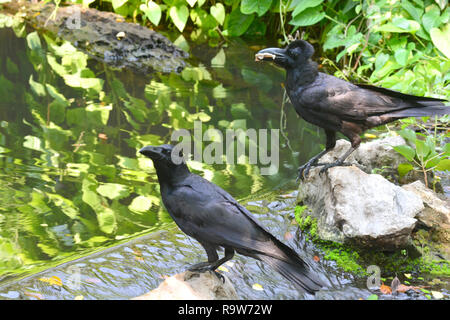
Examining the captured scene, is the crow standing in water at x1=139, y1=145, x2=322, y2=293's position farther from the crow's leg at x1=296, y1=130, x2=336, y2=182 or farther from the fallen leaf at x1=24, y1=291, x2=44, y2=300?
the crow's leg at x1=296, y1=130, x2=336, y2=182

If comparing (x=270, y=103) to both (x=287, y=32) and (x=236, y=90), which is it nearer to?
(x=236, y=90)

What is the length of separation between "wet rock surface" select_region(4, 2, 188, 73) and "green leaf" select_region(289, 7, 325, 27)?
5.18 feet

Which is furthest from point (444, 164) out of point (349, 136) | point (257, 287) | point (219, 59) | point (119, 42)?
point (119, 42)

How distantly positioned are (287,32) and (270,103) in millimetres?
2559

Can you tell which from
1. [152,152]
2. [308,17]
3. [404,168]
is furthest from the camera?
[308,17]

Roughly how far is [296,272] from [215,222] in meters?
0.48

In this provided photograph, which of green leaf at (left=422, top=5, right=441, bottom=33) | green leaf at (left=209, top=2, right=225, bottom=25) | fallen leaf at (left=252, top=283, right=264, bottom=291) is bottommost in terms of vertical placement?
fallen leaf at (left=252, top=283, right=264, bottom=291)

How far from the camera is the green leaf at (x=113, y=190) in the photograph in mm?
4461

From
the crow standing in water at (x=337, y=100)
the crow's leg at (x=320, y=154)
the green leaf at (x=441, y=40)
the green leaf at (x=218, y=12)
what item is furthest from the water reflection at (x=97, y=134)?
the green leaf at (x=441, y=40)

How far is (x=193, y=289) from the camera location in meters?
2.84

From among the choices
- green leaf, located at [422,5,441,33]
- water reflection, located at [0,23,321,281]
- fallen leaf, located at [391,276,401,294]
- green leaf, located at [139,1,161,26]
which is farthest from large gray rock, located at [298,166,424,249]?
green leaf, located at [139,1,161,26]

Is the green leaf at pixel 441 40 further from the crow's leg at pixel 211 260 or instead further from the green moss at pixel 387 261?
the crow's leg at pixel 211 260

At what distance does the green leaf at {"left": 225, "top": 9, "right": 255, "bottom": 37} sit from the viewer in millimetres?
9016

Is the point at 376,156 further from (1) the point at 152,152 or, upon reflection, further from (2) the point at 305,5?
(2) the point at 305,5
